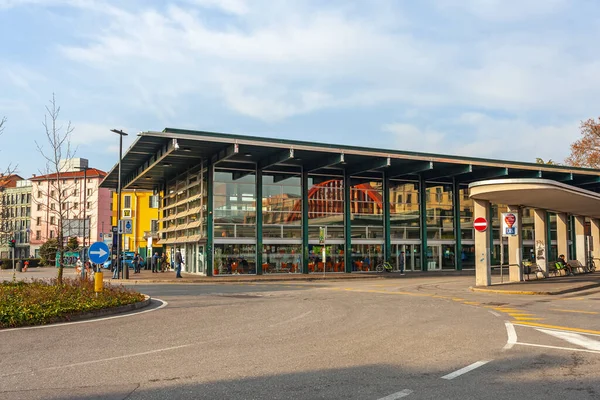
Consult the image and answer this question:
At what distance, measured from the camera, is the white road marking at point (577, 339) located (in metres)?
9.71

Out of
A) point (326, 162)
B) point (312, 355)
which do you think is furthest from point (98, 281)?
point (326, 162)

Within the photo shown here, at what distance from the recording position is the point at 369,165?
39.9 metres

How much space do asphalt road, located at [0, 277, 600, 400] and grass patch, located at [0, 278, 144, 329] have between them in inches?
28.4

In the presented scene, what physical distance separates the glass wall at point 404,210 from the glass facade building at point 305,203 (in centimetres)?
Result: 8

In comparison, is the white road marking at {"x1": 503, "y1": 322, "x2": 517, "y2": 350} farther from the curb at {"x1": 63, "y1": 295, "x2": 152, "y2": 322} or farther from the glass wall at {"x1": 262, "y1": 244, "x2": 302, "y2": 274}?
the glass wall at {"x1": 262, "y1": 244, "x2": 302, "y2": 274}

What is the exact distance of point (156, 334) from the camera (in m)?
11.4

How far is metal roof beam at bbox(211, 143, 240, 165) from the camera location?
32906mm

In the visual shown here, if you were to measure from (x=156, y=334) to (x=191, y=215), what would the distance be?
Answer: 96.1 ft

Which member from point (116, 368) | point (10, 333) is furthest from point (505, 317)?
point (10, 333)

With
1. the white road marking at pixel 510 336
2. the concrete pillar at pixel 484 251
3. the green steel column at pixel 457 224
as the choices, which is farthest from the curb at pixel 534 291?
the green steel column at pixel 457 224

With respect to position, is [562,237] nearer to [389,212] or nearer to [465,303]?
[389,212]

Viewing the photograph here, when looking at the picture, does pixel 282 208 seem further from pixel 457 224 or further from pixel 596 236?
pixel 596 236

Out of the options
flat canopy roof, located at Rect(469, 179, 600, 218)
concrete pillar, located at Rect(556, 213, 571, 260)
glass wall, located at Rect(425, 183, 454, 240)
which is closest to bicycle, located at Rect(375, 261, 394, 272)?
glass wall, located at Rect(425, 183, 454, 240)

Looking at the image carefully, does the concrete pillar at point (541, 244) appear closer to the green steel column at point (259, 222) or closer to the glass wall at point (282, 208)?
the glass wall at point (282, 208)
